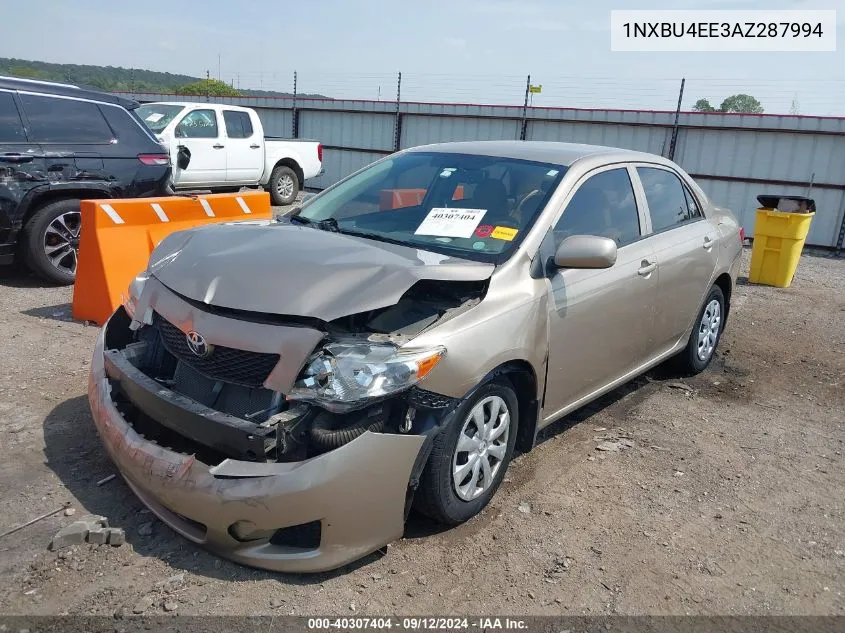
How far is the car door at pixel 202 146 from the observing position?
12219 mm

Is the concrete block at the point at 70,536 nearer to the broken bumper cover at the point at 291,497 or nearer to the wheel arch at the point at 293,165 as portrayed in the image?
the broken bumper cover at the point at 291,497

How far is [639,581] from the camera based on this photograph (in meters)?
2.99

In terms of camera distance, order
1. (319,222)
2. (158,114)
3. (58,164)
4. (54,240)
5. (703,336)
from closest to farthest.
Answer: (319,222) < (703,336) < (58,164) < (54,240) < (158,114)

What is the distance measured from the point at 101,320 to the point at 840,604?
5352 mm

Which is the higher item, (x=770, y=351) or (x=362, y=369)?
(x=362, y=369)

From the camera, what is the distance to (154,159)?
23.8ft

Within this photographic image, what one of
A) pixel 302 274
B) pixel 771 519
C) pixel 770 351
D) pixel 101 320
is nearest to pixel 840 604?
pixel 771 519

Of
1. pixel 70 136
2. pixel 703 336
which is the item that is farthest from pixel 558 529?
pixel 70 136

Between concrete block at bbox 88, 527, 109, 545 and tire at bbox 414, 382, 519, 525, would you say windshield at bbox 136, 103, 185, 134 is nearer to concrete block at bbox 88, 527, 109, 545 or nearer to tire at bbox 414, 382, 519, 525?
concrete block at bbox 88, 527, 109, 545

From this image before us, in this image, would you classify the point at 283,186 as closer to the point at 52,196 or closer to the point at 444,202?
the point at 52,196

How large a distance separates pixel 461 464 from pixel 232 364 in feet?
3.69

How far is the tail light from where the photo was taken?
7172 mm

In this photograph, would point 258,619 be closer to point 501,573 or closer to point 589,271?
point 501,573

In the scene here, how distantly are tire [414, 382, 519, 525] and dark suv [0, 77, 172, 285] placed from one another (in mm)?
5185
